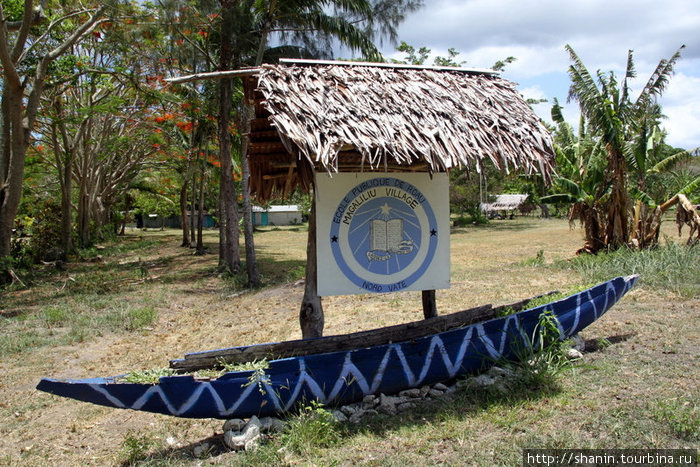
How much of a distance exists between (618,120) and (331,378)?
1140cm

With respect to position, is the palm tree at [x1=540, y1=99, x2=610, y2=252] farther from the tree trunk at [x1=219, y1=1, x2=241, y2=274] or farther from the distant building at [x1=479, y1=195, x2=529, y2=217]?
the distant building at [x1=479, y1=195, x2=529, y2=217]

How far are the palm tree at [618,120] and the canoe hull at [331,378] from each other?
8.78 meters

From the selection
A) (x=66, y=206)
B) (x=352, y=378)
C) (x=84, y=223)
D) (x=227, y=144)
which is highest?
(x=227, y=144)

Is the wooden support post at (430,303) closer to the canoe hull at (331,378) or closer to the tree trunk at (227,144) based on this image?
the canoe hull at (331,378)

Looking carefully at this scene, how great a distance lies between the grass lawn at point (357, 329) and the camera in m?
4.02

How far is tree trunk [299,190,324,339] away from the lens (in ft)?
17.2

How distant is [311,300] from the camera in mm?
5289

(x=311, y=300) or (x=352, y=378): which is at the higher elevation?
(x=311, y=300)

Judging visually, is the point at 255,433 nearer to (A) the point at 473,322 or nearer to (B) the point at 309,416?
(B) the point at 309,416

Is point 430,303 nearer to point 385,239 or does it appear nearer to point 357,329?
point 385,239

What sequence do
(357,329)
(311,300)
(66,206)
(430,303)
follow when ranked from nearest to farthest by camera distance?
1. (311,300)
2. (430,303)
3. (357,329)
4. (66,206)

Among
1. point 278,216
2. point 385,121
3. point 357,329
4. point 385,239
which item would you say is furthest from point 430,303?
point 278,216

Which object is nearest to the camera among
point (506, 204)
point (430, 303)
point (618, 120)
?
point (430, 303)

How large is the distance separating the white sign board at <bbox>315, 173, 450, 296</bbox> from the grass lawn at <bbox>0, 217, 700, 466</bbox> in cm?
129
